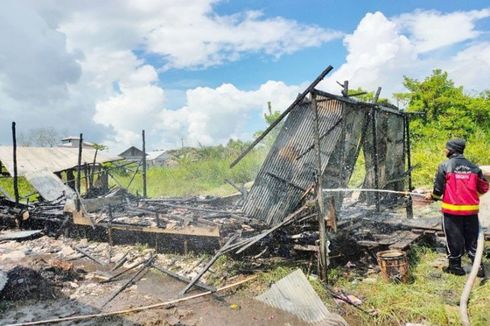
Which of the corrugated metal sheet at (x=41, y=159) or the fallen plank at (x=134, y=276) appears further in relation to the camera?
the corrugated metal sheet at (x=41, y=159)

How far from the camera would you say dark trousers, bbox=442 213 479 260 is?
18.3 ft

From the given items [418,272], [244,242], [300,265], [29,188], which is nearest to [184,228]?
[244,242]

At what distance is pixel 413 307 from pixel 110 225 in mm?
7498

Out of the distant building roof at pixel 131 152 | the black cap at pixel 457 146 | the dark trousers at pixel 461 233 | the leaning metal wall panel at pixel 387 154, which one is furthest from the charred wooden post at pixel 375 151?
the distant building roof at pixel 131 152

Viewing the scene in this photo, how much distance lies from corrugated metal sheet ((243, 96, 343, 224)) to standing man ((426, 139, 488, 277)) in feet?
6.79

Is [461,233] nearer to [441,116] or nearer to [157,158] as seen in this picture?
[441,116]

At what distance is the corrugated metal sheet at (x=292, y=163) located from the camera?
Answer: 7.09m

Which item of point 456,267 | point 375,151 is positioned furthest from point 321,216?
point 375,151

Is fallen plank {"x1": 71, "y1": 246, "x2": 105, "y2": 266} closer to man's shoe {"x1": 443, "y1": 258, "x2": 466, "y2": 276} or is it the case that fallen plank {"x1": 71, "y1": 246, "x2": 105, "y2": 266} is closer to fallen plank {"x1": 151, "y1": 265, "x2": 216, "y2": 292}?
fallen plank {"x1": 151, "y1": 265, "x2": 216, "y2": 292}

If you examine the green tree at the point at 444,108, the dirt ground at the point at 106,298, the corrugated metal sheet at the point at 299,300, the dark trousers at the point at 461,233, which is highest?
the green tree at the point at 444,108

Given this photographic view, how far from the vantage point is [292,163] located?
7254mm

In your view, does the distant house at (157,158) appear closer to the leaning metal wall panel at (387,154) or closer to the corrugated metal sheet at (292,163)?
the leaning metal wall panel at (387,154)

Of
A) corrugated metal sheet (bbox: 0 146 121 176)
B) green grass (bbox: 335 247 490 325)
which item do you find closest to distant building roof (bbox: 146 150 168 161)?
corrugated metal sheet (bbox: 0 146 121 176)

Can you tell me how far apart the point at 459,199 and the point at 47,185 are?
14.8 m
